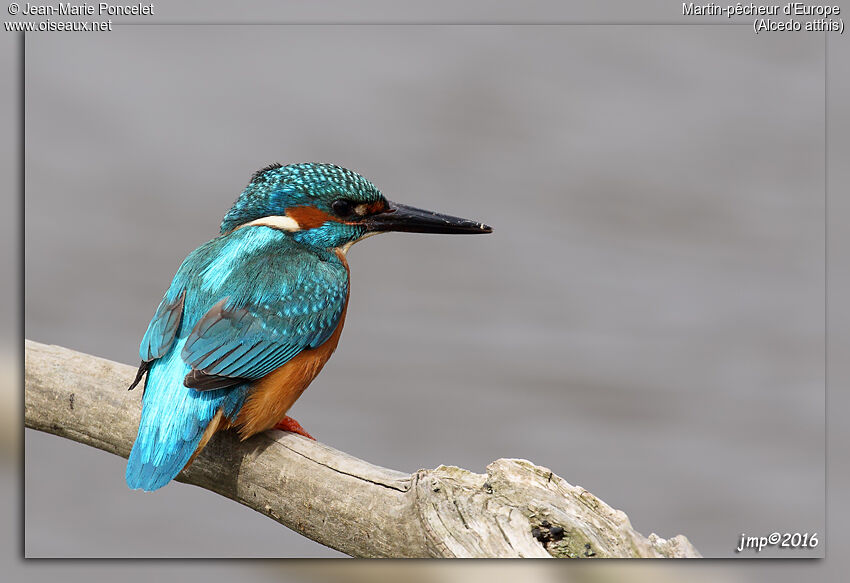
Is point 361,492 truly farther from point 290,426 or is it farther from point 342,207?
point 342,207

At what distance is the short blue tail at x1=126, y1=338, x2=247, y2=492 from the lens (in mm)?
2279

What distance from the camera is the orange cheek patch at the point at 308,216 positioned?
2785 mm

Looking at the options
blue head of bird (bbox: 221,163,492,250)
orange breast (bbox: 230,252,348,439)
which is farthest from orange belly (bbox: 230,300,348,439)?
blue head of bird (bbox: 221,163,492,250)

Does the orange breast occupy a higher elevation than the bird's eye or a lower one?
lower

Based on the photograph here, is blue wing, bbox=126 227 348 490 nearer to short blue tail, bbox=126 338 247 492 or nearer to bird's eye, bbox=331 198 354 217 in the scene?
short blue tail, bbox=126 338 247 492

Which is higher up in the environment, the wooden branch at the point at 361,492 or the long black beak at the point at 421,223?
the long black beak at the point at 421,223

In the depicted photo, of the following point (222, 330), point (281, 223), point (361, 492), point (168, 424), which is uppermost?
point (281, 223)

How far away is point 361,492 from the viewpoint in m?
2.30

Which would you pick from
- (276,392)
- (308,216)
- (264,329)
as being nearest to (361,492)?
(276,392)

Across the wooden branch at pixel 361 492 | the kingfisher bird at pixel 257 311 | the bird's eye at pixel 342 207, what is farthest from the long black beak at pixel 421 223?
the wooden branch at pixel 361 492

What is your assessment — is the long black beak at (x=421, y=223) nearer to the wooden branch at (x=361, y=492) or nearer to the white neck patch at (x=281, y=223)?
the white neck patch at (x=281, y=223)

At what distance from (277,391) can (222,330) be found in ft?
0.77

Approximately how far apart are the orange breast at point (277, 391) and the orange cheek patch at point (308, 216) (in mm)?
359

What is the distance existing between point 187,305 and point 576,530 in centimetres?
121
